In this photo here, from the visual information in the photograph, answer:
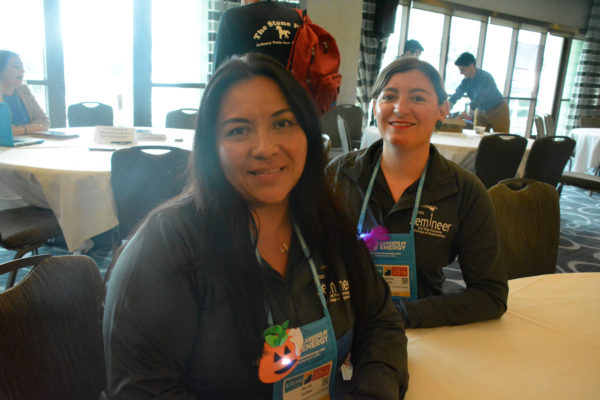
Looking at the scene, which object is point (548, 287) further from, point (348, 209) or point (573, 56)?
point (573, 56)

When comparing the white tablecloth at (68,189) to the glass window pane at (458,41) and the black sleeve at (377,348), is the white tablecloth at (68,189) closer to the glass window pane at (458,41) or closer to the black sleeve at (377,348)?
the black sleeve at (377,348)

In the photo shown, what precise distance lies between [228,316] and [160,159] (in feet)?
4.63

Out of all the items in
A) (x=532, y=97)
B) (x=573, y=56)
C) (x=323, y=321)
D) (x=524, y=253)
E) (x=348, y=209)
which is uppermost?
(x=573, y=56)

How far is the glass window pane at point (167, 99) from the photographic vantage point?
5027 mm

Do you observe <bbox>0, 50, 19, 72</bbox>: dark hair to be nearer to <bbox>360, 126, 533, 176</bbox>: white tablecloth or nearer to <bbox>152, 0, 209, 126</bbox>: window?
<bbox>152, 0, 209, 126</bbox>: window

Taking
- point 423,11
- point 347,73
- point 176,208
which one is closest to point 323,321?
point 176,208

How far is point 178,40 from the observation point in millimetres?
4906

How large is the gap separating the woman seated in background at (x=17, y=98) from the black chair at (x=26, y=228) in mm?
955

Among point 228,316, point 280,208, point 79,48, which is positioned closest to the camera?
point 228,316

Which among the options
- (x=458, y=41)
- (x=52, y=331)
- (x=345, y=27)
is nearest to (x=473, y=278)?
(x=52, y=331)

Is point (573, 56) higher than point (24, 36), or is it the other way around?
point (573, 56)

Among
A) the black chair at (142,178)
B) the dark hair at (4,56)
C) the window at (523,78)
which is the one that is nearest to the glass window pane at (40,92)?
the dark hair at (4,56)

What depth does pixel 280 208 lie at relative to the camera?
993mm

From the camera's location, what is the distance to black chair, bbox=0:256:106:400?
780mm
